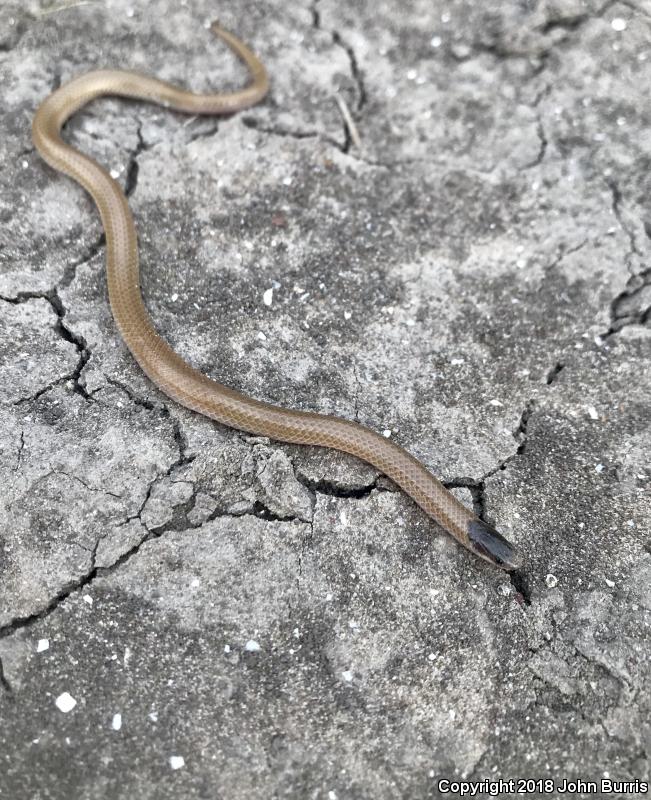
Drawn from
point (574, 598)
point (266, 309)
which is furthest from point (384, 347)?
point (574, 598)

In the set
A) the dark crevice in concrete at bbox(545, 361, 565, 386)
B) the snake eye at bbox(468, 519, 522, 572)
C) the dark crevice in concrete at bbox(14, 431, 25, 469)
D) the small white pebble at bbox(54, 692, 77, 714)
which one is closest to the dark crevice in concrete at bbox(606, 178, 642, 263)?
the dark crevice in concrete at bbox(545, 361, 565, 386)

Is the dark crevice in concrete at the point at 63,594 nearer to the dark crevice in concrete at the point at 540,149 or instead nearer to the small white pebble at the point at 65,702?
the small white pebble at the point at 65,702

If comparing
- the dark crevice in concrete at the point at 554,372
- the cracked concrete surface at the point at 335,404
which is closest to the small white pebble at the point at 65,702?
the cracked concrete surface at the point at 335,404

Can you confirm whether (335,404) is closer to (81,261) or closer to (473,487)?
(473,487)

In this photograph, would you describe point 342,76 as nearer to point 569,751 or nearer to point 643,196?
point 643,196

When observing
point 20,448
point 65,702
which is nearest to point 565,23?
point 20,448

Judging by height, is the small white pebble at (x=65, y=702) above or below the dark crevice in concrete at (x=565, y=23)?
below
